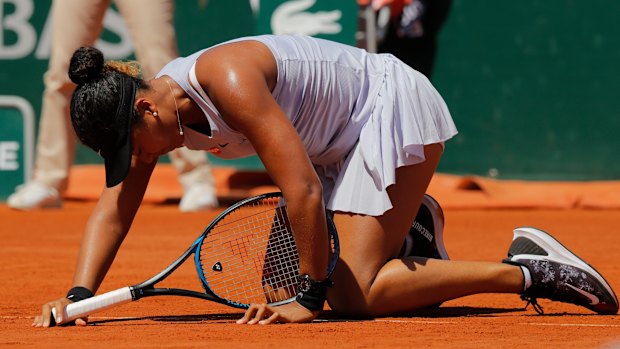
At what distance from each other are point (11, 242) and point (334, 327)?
10.9 feet

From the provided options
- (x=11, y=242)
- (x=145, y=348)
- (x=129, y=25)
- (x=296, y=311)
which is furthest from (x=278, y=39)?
(x=129, y=25)

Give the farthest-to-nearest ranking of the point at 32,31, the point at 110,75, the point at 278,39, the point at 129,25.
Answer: the point at 32,31, the point at 129,25, the point at 278,39, the point at 110,75

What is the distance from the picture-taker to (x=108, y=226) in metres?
3.86

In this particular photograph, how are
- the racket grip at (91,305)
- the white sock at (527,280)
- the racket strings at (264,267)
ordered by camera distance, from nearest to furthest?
the racket grip at (91,305), the racket strings at (264,267), the white sock at (527,280)

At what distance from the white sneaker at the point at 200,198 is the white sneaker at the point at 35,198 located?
86cm

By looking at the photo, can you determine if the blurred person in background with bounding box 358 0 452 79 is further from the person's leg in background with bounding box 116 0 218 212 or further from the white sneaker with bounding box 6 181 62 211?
the white sneaker with bounding box 6 181 62 211

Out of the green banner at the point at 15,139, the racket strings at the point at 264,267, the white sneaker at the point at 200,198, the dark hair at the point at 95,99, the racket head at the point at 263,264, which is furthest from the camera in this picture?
the green banner at the point at 15,139

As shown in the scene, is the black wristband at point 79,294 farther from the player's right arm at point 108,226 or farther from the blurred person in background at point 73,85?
the blurred person in background at point 73,85

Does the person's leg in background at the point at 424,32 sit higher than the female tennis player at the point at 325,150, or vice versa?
the female tennis player at the point at 325,150

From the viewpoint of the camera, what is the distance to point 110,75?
3.50 m

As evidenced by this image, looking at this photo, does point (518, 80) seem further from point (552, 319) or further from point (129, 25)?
point (552, 319)

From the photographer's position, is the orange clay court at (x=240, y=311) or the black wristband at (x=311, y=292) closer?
the orange clay court at (x=240, y=311)

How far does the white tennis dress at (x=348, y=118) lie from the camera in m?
3.72

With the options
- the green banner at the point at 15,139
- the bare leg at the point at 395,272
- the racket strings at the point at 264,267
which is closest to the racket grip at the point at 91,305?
the racket strings at the point at 264,267
